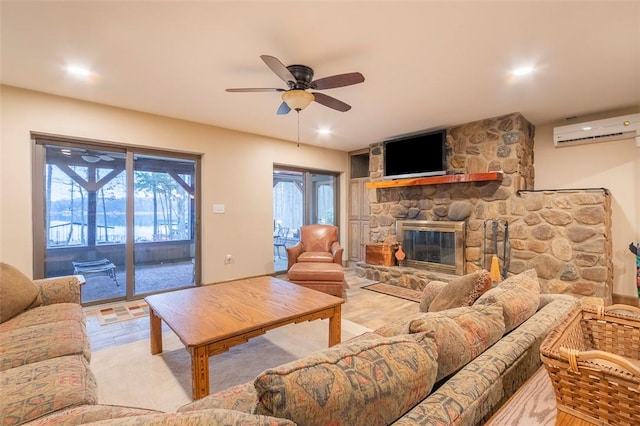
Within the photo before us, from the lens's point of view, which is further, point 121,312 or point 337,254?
point 337,254

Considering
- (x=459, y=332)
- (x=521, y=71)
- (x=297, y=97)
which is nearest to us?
(x=459, y=332)

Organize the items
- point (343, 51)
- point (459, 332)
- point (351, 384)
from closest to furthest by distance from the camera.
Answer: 1. point (351, 384)
2. point (459, 332)
3. point (343, 51)

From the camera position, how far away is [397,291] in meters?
4.12

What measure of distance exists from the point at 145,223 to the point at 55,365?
9.48 ft

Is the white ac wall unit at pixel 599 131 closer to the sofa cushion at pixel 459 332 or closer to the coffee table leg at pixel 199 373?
the sofa cushion at pixel 459 332

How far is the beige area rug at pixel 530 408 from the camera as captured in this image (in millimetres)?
792

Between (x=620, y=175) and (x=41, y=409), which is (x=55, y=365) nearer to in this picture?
(x=41, y=409)

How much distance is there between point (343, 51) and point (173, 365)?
8.91ft

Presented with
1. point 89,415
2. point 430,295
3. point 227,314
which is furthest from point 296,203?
point 89,415

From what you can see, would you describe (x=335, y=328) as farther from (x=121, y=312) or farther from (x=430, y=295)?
(x=121, y=312)

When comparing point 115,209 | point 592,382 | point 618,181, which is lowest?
point 592,382

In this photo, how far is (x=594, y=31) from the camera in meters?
2.05

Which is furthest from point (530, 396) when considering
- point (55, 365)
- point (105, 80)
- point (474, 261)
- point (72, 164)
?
point (72, 164)

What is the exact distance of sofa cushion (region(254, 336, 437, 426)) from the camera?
59 cm
